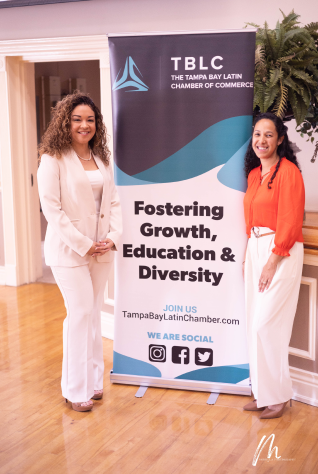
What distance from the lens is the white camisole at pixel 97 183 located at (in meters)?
2.75

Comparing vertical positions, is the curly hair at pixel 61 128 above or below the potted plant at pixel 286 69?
below

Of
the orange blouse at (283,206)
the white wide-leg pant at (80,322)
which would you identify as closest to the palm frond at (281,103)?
the orange blouse at (283,206)

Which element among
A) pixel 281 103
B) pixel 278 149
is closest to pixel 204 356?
pixel 278 149

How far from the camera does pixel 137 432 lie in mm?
2621

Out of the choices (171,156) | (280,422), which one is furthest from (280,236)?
(280,422)

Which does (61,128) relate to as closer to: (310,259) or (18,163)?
(310,259)

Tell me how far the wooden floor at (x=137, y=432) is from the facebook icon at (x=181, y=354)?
0.67ft

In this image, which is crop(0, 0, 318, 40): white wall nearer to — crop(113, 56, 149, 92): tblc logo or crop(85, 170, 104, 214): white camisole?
crop(113, 56, 149, 92): tblc logo

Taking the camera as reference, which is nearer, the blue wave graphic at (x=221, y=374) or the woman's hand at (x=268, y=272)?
the woman's hand at (x=268, y=272)

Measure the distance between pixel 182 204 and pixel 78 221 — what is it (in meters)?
0.62

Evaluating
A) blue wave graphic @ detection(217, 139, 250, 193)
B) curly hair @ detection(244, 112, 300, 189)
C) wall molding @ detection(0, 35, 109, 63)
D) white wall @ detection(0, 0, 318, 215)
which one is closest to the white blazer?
blue wave graphic @ detection(217, 139, 250, 193)

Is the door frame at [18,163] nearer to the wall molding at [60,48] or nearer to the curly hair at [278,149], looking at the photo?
the wall molding at [60,48]

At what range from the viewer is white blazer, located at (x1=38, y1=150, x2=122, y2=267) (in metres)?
2.62

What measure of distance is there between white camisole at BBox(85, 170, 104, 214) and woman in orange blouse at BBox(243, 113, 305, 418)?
81 cm
